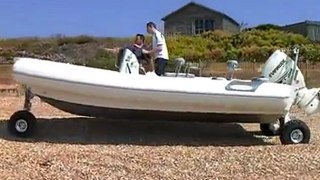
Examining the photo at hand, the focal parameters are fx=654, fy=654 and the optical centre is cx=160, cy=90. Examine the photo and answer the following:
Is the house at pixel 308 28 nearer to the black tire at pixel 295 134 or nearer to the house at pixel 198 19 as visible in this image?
the house at pixel 198 19

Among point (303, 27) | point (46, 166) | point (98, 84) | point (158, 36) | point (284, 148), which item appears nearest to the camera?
point (46, 166)

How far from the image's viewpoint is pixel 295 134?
30.1 feet

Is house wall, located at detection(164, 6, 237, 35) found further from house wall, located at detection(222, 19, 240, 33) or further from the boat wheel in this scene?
the boat wheel

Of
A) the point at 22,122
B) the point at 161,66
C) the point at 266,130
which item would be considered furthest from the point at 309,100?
the point at 22,122

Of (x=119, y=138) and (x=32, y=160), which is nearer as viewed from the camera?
(x=32, y=160)

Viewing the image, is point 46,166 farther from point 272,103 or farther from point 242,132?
point 242,132

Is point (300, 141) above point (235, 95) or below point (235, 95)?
below

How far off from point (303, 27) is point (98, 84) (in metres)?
54.3

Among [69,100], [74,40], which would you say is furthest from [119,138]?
[74,40]

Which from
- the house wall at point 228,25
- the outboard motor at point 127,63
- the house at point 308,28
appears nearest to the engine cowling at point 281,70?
the outboard motor at point 127,63

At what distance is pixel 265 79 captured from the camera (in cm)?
927

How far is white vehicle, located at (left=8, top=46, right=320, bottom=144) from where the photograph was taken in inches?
352

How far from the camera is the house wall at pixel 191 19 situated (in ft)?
216

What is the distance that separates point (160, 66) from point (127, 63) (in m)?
0.68
